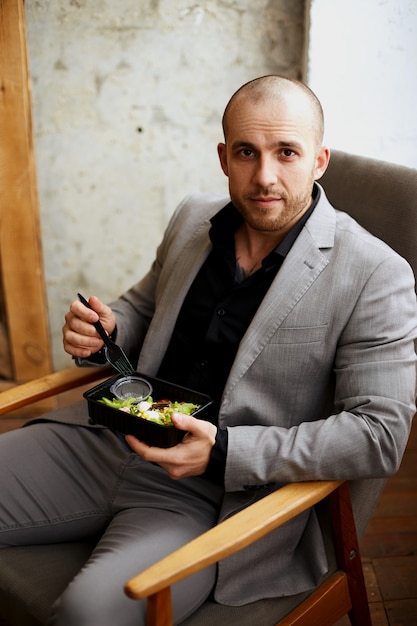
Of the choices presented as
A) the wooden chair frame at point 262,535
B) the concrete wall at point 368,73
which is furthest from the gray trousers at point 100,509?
the concrete wall at point 368,73

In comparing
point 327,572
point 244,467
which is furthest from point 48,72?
point 327,572

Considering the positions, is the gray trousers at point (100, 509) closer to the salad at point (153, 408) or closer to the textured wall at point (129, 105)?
the salad at point (153, 408)

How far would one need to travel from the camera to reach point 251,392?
4.54 ft

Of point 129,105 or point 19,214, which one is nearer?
point 19,214

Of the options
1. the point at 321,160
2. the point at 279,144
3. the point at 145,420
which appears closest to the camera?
the point at 145,420

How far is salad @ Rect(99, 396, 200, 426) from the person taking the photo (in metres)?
1.25

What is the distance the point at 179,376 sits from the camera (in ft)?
5.21

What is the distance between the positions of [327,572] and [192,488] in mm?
324

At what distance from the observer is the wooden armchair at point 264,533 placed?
1.06 meters

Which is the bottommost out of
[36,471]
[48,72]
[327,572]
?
[327,572]

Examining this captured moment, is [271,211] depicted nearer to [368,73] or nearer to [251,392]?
[251,392]

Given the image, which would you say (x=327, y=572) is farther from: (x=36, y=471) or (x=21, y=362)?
(x=21, y=362)

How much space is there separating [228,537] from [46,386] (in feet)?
2.28

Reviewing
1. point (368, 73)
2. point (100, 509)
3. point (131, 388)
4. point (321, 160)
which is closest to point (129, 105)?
point (368, 73)
